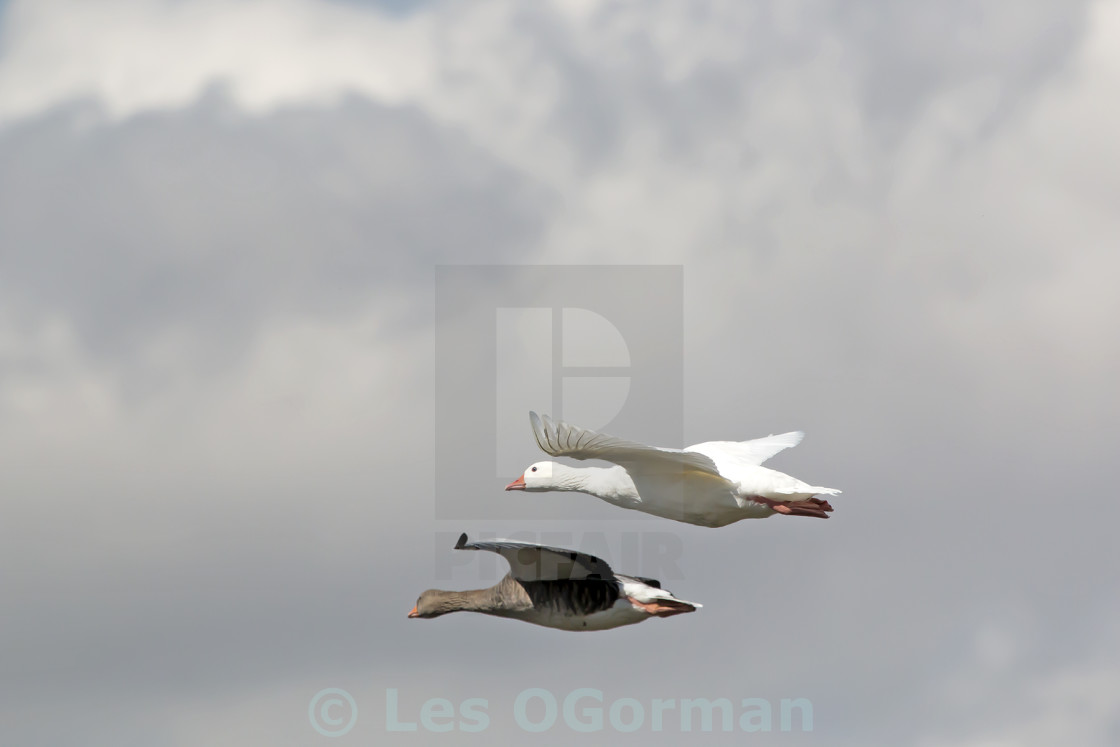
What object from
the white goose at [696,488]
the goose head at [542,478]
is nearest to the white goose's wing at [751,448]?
the white goose at [696,488]

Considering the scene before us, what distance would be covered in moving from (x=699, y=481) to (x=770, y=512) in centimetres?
138

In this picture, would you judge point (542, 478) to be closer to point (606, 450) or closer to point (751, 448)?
point (606, 450)

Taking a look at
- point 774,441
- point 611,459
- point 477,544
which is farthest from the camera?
point 774,441

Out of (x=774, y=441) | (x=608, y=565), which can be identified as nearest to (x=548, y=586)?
(x=608, y=565)

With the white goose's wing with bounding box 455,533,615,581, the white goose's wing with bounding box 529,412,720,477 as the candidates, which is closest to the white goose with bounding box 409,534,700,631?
the white goose's wing with bounding box 455,533,615,581

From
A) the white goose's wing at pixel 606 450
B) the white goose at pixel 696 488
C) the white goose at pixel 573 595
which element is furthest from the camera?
the white goose at pixel 696 488

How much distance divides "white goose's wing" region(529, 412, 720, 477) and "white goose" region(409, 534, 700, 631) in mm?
1530

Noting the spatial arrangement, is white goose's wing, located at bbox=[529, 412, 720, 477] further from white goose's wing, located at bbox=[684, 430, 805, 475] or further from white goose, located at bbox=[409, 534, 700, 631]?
white goose's wing, located at bbox=[684, 430, 805, 475]

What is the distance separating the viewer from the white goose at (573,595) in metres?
24.4

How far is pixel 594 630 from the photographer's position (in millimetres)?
24891

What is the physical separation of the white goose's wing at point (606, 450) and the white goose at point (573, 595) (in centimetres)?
153

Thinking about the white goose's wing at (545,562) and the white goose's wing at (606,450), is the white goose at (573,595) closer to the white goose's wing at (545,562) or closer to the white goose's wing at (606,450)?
the white goose's wing at (545,562)

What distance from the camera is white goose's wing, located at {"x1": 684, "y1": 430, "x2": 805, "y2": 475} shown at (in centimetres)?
2989

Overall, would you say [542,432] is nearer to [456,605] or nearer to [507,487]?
[456,605]
